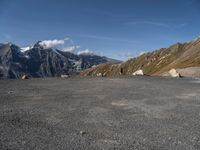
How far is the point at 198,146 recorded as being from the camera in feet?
37.8

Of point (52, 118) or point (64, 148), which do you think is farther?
point (52, 118)

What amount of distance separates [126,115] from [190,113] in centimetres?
A: 420

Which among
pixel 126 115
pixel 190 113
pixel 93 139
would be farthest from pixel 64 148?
pixel 190 113

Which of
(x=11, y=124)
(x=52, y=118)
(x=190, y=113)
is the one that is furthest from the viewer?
(x=190, y=113)

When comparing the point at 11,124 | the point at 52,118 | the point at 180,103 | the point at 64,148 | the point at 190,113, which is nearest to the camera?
the point at 64,148

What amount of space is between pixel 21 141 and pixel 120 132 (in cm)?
452

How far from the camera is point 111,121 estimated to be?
50.7ft

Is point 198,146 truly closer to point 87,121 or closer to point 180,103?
point 87,121

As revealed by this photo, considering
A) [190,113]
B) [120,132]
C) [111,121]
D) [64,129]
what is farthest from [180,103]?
[64,129]

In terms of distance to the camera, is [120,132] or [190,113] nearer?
[120,132]

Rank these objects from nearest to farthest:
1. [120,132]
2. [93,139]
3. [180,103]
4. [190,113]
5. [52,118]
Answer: [93,139] → [120,132] → [52,118] → [190,113] → [180,103]

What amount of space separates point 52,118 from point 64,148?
513cm

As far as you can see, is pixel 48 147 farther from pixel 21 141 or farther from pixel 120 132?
pixel 120 132

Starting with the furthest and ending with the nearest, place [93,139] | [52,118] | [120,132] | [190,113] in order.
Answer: [190,113] < [52,118] < [120,132] < [93,139]
